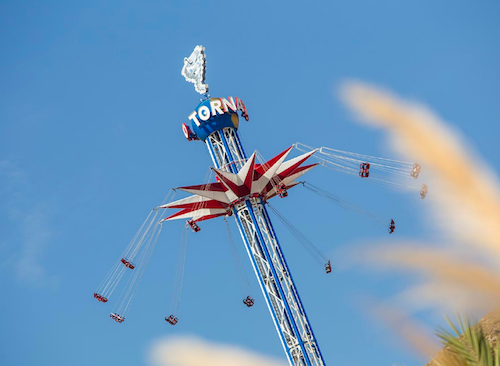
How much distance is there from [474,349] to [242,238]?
1074 inches

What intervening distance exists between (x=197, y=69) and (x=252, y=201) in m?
12.7

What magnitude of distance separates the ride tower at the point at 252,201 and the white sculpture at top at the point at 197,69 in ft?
6.53

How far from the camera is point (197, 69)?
166 ft

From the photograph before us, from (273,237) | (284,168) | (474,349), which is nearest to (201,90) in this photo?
(284,168)

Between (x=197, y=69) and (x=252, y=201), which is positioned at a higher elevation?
(x=197, y=69)

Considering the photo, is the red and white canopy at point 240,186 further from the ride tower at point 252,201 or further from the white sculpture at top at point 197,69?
the white sculpture at top at point 197,69

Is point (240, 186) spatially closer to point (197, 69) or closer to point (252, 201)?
point (252, 201)

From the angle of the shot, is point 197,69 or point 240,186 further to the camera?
point 197,69

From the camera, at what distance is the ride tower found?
136 feet

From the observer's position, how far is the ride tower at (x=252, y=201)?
136 feet

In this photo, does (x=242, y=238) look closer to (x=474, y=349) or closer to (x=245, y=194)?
(x=245, y=194)

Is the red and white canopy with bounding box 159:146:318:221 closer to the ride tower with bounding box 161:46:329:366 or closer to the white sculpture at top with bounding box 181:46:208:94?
the ride tower with bounding box 161:46:329:366

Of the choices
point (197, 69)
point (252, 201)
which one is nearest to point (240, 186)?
point (252, 201)

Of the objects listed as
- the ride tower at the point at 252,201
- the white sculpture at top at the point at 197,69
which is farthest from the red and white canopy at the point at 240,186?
the white sculpture at top at the point at 197,69
